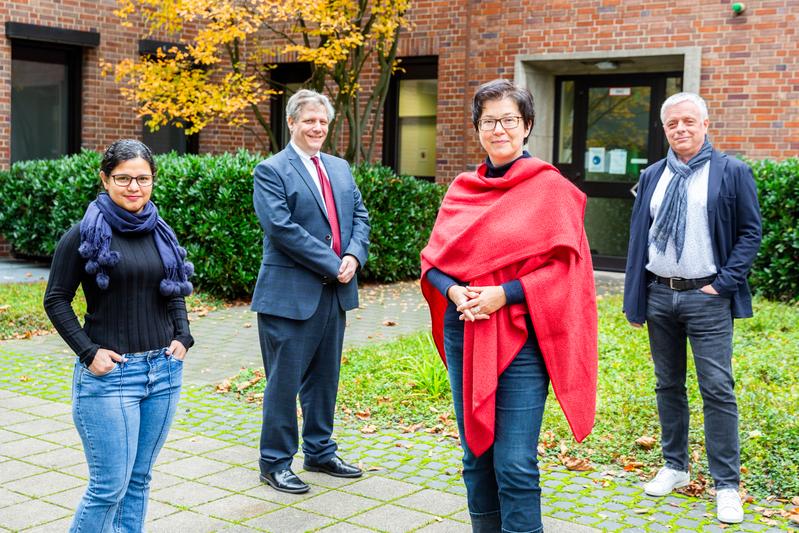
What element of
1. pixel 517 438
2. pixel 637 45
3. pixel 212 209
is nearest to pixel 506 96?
pixel 517 438

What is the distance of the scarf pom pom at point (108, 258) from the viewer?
339cm

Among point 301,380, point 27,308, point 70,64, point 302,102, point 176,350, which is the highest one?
point 70,64

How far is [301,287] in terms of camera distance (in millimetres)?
4938

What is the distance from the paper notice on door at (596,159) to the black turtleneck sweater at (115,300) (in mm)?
10875

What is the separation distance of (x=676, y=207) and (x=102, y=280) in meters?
2.77

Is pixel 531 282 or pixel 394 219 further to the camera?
pixel 394 219

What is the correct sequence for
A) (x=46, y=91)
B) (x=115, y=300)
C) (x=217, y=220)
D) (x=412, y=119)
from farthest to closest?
(x=412, y=119) → (x=46, y=91) → (x=217, y=220) → (x=115, y=300)

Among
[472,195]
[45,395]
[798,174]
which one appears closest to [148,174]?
[472,195]

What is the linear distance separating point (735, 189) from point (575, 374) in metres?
1.70

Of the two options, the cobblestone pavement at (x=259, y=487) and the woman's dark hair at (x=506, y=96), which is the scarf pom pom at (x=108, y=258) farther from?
the cobblestone pavement at (x=259, y=487)

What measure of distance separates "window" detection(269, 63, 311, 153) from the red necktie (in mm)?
11032

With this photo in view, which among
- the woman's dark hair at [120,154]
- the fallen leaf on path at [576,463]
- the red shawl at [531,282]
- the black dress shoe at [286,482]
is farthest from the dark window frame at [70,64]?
the red shawl at [531,282]

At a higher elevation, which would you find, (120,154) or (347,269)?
(120,154)

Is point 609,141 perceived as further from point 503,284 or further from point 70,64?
point 503,284
